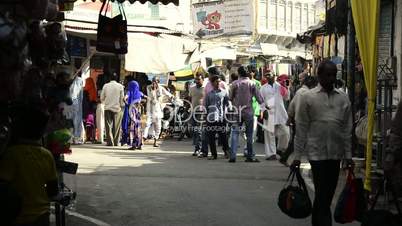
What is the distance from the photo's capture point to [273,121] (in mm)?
14656

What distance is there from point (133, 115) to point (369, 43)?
1019 cm

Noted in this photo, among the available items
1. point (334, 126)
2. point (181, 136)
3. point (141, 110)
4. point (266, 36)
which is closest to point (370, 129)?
point (334, 126)

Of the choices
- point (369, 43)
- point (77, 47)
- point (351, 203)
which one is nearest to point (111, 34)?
point (369, 43)

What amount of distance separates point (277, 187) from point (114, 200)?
9.39 ft

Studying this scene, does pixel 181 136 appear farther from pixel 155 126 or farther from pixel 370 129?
pixel 370 129

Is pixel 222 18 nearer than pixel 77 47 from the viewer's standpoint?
No

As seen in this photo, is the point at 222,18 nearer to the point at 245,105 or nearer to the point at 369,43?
the point at 245,105

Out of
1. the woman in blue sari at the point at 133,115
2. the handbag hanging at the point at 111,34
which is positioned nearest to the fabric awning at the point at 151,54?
the woman in blue sari at the point at 133,115

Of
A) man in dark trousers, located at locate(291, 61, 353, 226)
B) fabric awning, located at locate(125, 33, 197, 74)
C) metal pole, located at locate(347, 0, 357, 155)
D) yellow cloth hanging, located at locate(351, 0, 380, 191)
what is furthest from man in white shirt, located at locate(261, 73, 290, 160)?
man in dark trousers, located at locate(291, 61, 353, 226)

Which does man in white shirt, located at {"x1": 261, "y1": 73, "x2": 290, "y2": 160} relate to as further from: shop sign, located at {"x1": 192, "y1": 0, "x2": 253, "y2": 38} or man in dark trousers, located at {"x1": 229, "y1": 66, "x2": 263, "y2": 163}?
shop sign, located at {"x1": 192, "y1": 0, "x2": 253, "y2": 38}

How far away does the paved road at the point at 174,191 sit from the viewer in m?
8.03

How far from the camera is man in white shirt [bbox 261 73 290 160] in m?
14.6

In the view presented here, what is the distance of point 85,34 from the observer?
18.2 meters

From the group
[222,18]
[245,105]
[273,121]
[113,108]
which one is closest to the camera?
[245,105]
